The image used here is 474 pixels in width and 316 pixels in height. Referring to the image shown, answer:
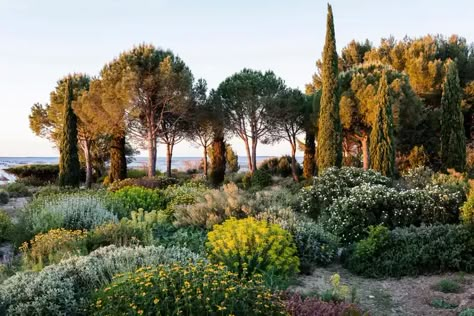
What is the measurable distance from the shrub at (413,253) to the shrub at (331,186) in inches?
130

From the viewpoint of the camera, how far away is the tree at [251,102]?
2283 centimetres

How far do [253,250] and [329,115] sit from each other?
11447 mm

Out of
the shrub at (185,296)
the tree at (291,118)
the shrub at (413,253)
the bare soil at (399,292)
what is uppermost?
the tree at (291,118)

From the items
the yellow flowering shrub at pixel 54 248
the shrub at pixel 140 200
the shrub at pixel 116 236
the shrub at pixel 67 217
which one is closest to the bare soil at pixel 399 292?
the shrub at pixel 116 236

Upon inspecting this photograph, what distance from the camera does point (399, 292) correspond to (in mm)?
5676

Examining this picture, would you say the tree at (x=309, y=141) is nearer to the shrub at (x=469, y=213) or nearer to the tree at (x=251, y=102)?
the tree at (x=251, y=102)

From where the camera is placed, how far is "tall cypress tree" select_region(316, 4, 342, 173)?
16078 millimetres

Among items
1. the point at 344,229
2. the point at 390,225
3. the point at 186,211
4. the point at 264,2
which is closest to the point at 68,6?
the point at 264,2

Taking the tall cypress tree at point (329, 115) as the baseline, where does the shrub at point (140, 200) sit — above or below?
below

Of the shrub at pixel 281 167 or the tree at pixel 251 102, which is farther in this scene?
the shrub at pixel 281 167

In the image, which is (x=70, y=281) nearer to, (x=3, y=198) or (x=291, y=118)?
(x=3, y=198)

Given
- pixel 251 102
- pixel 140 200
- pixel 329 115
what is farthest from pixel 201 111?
pixel 140 200

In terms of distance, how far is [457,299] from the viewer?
5.17 metres

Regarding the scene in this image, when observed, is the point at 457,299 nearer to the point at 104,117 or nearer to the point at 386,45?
the point at 104,117
